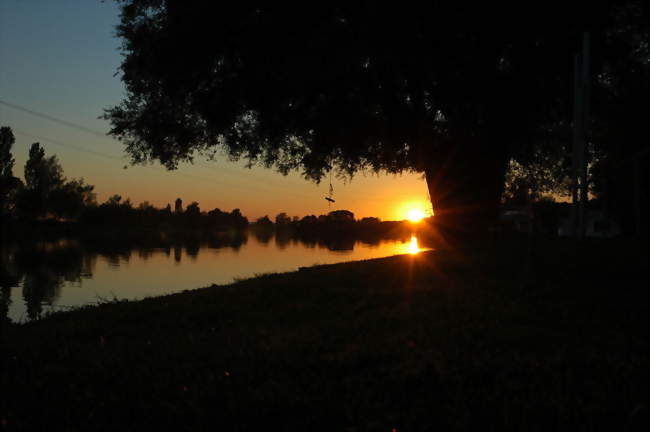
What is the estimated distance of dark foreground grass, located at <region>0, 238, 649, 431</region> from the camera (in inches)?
167

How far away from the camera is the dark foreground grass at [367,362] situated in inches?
167

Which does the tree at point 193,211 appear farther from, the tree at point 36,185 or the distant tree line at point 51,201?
the tree at point 36,185

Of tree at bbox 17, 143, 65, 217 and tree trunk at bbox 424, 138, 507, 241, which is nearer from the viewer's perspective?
tree trunk at bbox 424, 138, 507, 241

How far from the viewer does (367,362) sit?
5.29 metres

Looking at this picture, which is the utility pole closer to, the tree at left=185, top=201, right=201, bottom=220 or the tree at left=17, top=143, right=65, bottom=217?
the tree at left=17, top=143, right=65, bottom=217

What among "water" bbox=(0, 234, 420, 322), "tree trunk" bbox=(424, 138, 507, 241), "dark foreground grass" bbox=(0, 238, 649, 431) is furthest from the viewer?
"water" bbox=(0, 234, 420, 322)

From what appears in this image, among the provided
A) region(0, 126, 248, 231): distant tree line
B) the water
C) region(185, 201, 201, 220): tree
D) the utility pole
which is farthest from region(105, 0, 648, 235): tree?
region(185, 201, 201, 220): tree

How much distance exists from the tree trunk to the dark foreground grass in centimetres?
812

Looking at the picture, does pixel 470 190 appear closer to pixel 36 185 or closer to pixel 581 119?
pixel 581 119

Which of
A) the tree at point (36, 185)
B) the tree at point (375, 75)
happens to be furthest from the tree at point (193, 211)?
the tree at point (375, 75)

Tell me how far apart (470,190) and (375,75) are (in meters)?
5.11

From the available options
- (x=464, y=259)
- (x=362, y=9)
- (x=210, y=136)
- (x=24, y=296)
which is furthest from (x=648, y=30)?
(x=24, y=296)

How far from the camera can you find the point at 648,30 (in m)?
15.7

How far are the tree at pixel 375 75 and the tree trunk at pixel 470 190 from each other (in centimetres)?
4
